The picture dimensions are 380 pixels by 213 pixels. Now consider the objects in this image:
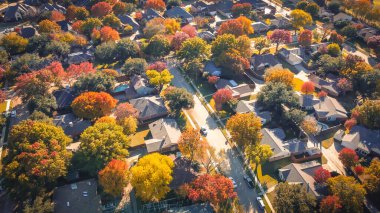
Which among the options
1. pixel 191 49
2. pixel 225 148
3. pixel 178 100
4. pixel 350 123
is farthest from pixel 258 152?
pixel 191 49

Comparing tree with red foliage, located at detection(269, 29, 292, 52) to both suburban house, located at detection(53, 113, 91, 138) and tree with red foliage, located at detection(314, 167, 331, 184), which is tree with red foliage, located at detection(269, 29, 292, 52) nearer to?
tree with red foliage, located at detection(314, 167, 331, 184)

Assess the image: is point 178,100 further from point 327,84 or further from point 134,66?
point 327,84

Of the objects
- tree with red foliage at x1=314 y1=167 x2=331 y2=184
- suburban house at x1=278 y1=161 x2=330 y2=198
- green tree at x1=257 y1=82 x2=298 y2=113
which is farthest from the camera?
green tree at x1=257 y1=82 x2=298 y2=113

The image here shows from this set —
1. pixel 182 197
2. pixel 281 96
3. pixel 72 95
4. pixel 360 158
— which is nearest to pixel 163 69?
pixel 72 95

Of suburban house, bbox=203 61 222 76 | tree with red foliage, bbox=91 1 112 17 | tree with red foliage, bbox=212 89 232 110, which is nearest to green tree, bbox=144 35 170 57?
suburban house, bbox=203 61 222 76

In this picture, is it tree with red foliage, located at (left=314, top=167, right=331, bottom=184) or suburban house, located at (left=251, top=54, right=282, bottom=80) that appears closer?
tree with red foliage, located at (left=314, top=167, right=331, bottom=184)

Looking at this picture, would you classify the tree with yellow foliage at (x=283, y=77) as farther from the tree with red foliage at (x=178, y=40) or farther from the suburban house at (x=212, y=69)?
the tree with red foliage at (x=178, y=40)

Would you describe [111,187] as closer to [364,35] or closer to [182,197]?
[182,197]
